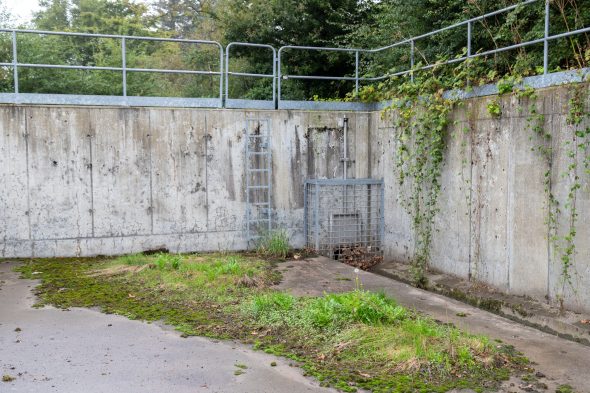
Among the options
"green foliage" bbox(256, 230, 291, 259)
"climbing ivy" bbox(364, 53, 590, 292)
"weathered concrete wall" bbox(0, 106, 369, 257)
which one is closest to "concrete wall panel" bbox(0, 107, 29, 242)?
"weathered concrete wall" bbox(0, 106, 369, 257)

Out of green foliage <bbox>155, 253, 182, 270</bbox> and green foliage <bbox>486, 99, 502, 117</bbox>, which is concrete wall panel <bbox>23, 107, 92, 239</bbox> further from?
green foliage <bbox>486, 99, 502, 117</bbox>

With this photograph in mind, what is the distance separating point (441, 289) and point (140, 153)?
223 inches

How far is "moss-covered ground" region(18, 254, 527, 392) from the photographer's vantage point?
15.3 ft

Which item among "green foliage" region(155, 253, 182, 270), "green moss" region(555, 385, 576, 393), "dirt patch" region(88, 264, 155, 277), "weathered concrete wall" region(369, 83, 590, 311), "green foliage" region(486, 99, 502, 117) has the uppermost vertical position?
"green foliage" region(486, 99, 502, 117)

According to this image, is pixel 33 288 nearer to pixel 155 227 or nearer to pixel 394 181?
pixel 155 227

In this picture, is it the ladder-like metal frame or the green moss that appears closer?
the green moss

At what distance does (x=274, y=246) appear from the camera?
10.2 m

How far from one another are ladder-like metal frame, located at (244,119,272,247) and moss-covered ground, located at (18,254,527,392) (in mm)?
1773

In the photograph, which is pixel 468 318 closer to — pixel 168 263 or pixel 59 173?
pixel 168 263

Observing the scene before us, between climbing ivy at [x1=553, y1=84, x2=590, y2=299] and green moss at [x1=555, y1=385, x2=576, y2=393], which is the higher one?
climbing ivy at [x1=553, y1=84, x2=590, y2=299]

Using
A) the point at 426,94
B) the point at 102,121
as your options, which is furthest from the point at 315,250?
the point at 102,121

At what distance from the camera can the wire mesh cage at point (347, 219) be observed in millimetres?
10750

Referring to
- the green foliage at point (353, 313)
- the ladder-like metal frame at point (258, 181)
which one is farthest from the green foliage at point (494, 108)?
the ladder-like metal frame at point (258, 181)

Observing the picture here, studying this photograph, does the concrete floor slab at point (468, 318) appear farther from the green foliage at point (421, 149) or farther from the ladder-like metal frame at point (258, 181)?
the ladder-like metal frame at point (258, 181)
